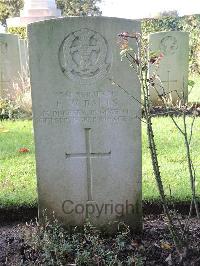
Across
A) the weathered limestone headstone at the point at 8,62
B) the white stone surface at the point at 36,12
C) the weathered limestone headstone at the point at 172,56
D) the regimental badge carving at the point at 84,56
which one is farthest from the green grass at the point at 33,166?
the white stone surface at the point at 36,12

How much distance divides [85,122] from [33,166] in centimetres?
197

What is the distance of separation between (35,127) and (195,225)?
157 centimetres

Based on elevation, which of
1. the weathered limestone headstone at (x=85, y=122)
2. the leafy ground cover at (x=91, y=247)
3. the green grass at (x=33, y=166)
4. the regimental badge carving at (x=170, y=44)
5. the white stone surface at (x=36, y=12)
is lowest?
the leafy ground cover at (x=91, y=247)

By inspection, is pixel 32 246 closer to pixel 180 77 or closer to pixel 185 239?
pixel 185 239

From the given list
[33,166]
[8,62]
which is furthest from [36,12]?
[33,166]

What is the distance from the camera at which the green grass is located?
4.17 metres

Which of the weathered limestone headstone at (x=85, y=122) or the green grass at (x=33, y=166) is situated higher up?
the weathered limestone headstone at (x=85, y=122)

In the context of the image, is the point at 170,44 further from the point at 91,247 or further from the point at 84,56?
the point at 91,247

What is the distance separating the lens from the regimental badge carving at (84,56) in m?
3.20

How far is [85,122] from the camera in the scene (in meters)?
3.31

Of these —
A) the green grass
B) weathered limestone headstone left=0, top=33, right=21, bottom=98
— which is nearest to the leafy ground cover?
the green grass

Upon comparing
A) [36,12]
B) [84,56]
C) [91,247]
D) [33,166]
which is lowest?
[91,247]

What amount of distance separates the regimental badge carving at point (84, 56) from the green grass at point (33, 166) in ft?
3.25

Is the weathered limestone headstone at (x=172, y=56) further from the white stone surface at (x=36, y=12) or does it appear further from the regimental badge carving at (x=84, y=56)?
the white stone surface at (x=36, y=12)
